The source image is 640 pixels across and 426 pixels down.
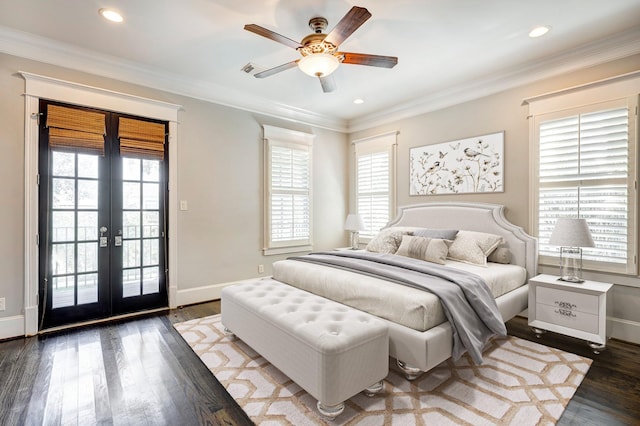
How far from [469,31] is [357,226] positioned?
2946mm

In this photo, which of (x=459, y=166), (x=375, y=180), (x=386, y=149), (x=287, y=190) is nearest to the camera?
(x=459, y=166)

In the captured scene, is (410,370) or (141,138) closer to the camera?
(410,370)

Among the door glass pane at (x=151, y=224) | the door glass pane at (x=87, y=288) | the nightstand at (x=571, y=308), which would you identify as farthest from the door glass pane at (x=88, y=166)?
the nightstand at (x=571, y=308)

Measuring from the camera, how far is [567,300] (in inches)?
110

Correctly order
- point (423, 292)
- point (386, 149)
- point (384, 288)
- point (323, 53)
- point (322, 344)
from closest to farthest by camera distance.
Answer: point (322, 344) < point (423, 292) < point (384, 288) < point (323, 53) < point (386, 149)

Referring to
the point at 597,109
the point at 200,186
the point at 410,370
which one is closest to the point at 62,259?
the point at 200,186

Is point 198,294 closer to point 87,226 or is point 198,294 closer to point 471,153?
point 87,226

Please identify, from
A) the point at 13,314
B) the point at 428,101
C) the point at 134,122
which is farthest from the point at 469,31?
the point at 13,314

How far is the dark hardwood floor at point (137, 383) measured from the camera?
6.01 ft

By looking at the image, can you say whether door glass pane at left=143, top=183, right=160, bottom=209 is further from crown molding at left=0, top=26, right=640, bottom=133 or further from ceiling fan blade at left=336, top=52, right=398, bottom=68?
ceiling fan blade at left=336, top=52, right=398, bottom=68

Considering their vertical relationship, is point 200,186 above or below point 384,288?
above

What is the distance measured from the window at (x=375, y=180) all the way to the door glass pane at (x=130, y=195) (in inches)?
136

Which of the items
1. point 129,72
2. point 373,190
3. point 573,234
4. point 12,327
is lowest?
point 12,327

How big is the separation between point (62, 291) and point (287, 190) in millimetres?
3010
